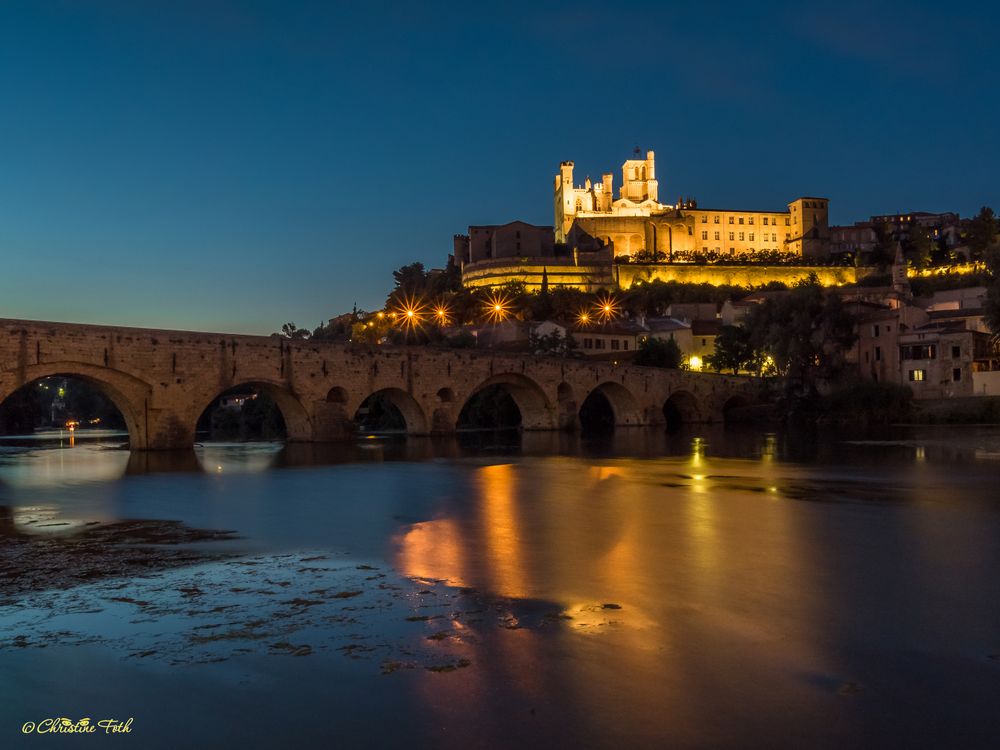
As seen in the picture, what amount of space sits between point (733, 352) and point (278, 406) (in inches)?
1664

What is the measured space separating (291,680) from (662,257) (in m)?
103

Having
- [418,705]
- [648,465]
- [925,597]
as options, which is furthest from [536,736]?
[648,465]

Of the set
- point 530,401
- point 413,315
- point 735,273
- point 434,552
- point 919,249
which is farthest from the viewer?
point 735,273

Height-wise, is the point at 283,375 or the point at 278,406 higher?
the point at 283,375

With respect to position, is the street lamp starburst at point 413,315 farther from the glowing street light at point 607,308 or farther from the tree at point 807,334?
the tree at point 807,334

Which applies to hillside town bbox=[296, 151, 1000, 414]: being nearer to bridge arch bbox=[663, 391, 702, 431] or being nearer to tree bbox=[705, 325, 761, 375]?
tree bbox=[705, 325, 761, 375]

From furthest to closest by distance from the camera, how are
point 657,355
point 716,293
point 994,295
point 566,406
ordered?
point 716,293
point 657,355
point 566,406
point 994,295

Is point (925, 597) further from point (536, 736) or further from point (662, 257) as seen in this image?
point (662, 257)

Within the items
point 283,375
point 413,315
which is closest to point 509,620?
point 283,375

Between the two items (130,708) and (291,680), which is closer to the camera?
(130,708)

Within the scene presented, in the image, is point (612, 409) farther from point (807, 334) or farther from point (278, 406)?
point (278, 406)

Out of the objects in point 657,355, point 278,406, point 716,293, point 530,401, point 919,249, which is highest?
point 919,249

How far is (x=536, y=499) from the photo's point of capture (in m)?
16.7

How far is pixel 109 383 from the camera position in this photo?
26500mm
